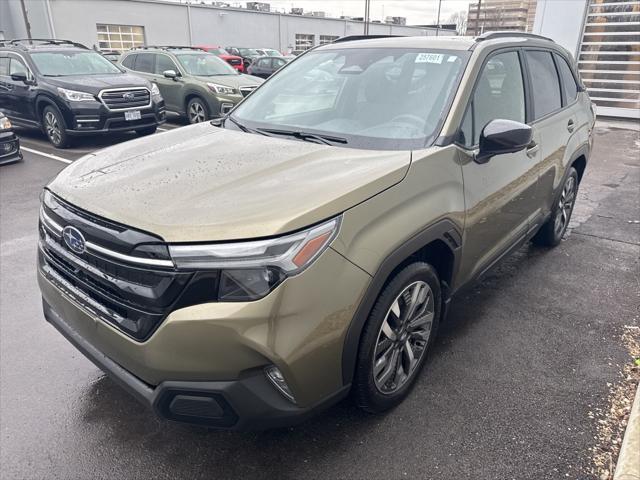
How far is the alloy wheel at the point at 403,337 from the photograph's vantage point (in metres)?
2.33

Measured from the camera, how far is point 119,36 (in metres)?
34.1

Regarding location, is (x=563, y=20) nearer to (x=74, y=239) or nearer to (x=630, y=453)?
(x=630, y=453)

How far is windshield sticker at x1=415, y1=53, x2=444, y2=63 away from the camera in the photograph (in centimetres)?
292

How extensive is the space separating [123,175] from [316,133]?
1.06m

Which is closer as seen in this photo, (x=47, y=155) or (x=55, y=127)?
(x=47, y=155)

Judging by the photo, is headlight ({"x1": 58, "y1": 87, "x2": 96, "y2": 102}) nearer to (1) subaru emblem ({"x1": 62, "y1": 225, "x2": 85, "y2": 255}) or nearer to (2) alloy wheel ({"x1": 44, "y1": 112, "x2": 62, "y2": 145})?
(2) alloy wheel ({"x1": 44, "y1": 112, "x2": 62, "y2": 145})

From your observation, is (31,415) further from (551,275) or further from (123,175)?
(551,275)

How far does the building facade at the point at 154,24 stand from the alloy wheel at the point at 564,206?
20.2m

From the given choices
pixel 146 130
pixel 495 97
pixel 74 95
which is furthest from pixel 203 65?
pixel 495 97

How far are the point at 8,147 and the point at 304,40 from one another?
146 ft

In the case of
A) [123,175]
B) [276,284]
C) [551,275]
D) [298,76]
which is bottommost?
[551,275]

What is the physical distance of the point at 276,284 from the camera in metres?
1.78

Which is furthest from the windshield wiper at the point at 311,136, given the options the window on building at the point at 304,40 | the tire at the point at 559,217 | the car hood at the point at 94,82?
the window on building at the point at 304,40

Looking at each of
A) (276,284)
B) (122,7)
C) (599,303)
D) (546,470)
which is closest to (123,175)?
(276,284)
